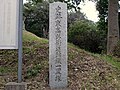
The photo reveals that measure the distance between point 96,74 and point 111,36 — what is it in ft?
14.4

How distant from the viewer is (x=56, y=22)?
6840 millimetres

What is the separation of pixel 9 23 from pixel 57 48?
1579mm

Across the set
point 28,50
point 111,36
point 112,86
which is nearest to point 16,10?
point 112,86

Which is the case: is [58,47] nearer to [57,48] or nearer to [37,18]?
[57,48]

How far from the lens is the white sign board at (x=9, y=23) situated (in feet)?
18.5

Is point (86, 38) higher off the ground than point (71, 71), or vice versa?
point (86, 38)

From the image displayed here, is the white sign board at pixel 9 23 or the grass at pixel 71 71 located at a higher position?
→ the white sign board at pixel 9 23

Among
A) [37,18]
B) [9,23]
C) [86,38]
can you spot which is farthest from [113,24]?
[37,18]

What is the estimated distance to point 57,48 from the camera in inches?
267

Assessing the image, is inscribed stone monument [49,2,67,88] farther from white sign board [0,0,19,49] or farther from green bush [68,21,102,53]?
green bush [68,21,102,53]

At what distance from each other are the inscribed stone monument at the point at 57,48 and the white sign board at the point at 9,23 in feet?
4.41

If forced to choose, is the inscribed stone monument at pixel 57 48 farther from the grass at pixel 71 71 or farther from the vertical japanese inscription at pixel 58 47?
the grass at pixel 71 71

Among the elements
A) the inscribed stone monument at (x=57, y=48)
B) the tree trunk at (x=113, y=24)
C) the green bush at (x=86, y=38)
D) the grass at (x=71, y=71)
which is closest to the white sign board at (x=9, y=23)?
the inscribed stone monument at (x=57, y=48)

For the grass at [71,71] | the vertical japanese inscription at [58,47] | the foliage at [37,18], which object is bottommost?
the grass at [71,71]
